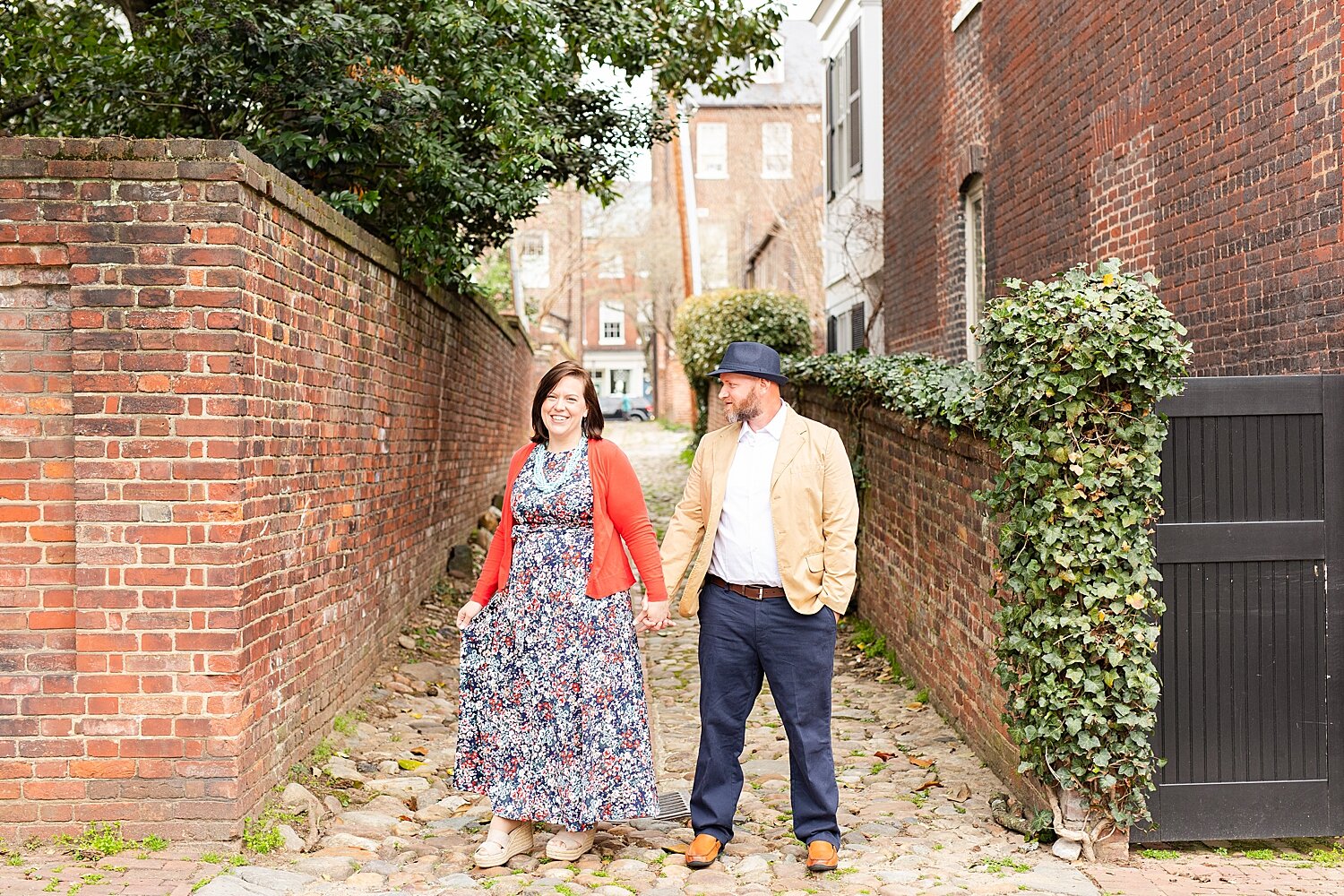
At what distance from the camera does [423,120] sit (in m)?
8.10

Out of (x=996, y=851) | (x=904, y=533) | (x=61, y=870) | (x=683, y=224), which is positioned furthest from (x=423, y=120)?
(x=683, y=224)

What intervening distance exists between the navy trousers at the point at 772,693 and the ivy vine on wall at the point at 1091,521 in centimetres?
86

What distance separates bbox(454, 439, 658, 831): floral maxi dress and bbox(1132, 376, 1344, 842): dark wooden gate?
7.04 ft

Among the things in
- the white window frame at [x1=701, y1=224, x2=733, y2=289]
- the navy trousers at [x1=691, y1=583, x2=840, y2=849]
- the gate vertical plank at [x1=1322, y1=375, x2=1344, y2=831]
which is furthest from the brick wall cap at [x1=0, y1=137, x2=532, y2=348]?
the white window frame at [x1=701, y1=224, x2=733, y2=289]

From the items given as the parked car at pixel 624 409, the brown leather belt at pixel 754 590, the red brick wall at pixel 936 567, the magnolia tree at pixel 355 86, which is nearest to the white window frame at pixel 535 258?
the parked car at pixel 624 409

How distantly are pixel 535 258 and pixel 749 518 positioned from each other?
39.7 meters

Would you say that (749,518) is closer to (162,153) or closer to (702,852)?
(702,852)

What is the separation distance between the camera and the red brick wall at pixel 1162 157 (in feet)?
19.9

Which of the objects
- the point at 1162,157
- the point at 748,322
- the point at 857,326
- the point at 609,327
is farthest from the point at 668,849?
the point at 609,327

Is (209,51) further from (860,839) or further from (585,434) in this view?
(860,839)

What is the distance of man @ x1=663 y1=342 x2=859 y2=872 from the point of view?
5039 millimetres

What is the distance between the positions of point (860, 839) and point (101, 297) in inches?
150

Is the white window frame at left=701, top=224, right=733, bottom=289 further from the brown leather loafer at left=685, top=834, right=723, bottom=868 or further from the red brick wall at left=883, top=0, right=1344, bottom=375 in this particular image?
the brown leather loafer at left=685, top=834, right=723, bottom=868

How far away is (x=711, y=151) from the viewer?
49812mm
